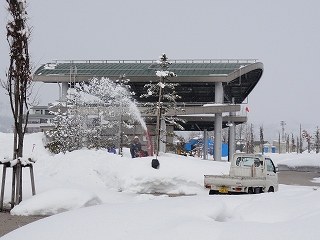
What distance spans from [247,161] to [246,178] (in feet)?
7.86

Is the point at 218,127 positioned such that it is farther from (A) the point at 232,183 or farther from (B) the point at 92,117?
(A) the point at 232,183

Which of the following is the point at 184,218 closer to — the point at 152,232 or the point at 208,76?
the point at 152,232

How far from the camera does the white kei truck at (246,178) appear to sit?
14.6 m

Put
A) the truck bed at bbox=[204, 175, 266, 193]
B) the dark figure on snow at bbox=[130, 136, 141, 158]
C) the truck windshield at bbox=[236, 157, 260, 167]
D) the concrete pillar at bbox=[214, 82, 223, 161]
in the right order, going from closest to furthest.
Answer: the truck bed at bbox=[204, 175, 266, 193], the truck windshield at bbox=[236, 157, 260, 167], the dark figure on snow at bbox=[130, 136, 141, 158], the concrete pillar at bbox=[214, 82, 223, 161]

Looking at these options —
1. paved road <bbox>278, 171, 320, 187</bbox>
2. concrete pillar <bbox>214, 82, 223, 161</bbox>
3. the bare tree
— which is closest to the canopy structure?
concrete pillar <bbox>214, 82, 223, 161</bbox>

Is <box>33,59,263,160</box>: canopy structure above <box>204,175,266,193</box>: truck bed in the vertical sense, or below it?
above

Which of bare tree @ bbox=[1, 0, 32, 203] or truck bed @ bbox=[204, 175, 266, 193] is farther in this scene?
truck bed @ bbox=[204, 175, 266, 193]

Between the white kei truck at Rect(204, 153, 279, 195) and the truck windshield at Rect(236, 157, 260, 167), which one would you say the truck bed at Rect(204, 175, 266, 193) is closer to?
the white kei truck at Rect(204, 153, 279, 195)

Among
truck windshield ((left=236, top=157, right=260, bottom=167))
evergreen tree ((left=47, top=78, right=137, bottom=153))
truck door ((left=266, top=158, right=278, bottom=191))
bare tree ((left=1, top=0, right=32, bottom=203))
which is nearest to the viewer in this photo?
bare tree ((left=1, top=0, right=32, bottom=203))

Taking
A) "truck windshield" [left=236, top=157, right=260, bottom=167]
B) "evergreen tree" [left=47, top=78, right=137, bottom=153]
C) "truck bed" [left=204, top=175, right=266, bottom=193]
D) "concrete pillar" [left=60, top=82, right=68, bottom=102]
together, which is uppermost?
"concrete pillar" [left=60, top=82, right=68, bottom=102]

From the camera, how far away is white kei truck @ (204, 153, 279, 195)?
574 inches

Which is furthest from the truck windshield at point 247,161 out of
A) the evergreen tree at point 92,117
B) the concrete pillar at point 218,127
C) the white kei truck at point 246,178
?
the concrete pillar at point 218,127

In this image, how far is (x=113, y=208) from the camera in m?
5.53

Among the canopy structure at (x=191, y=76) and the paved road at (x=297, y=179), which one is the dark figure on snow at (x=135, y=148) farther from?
the canopy structure at (x=191, y=76)
